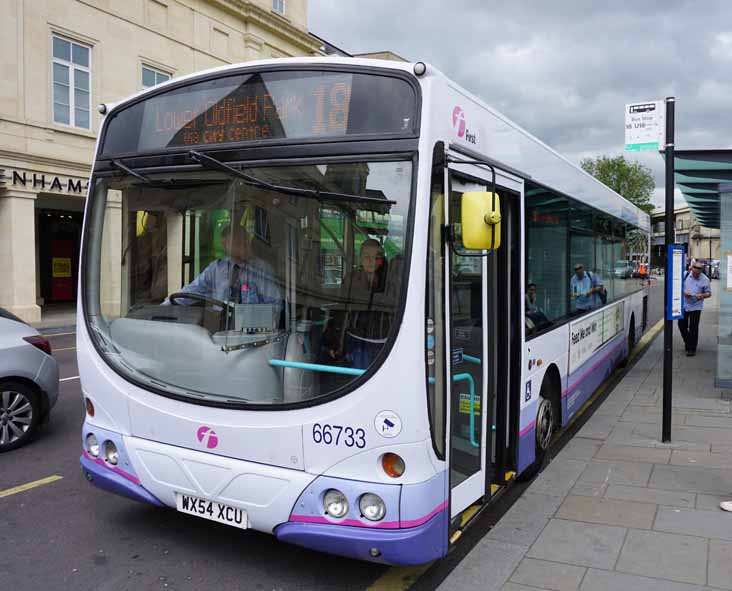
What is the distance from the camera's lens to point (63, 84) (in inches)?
794

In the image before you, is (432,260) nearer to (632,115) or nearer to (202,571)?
(202,571)

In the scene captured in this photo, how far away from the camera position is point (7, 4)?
59.5 feet

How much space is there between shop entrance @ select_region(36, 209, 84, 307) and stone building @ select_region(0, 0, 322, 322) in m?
0.04

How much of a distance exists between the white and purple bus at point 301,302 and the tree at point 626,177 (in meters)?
66.2

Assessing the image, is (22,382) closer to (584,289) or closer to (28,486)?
(28,486)

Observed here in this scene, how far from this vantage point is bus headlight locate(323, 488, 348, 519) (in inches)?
133

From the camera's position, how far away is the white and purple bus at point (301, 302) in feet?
11.0

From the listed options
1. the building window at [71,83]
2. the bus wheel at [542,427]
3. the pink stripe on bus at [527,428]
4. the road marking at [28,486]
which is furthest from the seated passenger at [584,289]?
the building window at [71,83]

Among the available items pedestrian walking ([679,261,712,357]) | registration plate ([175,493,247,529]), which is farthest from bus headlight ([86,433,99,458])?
pedestrian walking ([679,261,712,357])

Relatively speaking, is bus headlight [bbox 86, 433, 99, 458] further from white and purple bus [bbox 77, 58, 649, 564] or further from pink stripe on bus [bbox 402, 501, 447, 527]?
pink stripe on bus [bbox 402, 501, 447, 527]

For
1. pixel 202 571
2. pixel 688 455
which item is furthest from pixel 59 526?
pixel 688 455

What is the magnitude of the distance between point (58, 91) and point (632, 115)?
1846 cm

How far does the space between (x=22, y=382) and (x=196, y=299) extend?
3.30m

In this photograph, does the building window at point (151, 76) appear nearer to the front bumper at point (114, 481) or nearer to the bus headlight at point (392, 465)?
the front bumper at point (114, 481)
